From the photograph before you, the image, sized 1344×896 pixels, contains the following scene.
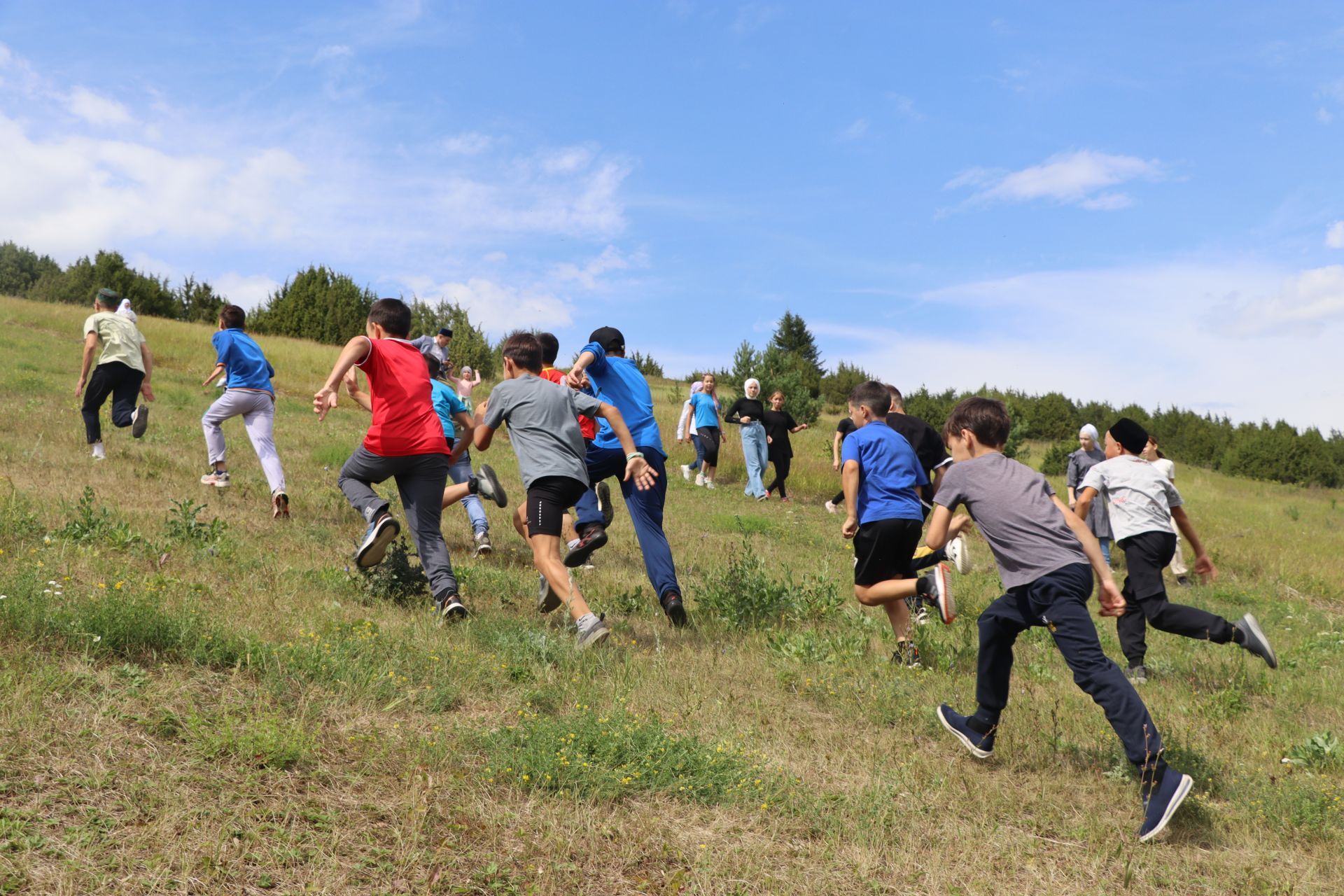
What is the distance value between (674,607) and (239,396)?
17.6 feet

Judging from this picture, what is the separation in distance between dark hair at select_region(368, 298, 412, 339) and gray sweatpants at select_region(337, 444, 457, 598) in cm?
83

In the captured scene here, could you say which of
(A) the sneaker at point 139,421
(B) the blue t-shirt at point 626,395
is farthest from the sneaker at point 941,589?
(A) the sneaker at point 139,421

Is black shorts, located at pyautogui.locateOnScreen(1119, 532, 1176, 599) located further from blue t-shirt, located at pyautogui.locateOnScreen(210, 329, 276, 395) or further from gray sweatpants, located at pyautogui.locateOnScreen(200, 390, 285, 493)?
blue t-shirt, located at pyautogui.locateOnScreen(210, 329, 276, 395)

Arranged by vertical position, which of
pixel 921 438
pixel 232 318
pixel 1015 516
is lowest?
pixel 1015 516

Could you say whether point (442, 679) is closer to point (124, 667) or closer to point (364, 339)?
point (124, 667)

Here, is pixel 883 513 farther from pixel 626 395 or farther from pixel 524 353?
pixel 524 353

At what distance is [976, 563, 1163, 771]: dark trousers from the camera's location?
12.4ft

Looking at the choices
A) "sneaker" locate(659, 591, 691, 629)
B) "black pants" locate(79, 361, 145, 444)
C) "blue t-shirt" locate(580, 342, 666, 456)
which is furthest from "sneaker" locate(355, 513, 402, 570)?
"black pants" locate(79, 361, 145, 444)

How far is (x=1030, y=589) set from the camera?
409 cm

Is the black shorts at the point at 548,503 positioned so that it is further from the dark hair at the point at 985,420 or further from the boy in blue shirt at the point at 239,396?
the boy in blue shirt at the point at 239,396

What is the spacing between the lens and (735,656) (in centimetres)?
571

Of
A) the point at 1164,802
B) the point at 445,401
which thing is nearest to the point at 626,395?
the point at 445,401

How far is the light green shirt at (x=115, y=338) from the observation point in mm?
10047

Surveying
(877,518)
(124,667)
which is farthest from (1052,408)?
(124,667)
